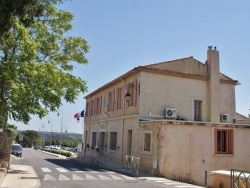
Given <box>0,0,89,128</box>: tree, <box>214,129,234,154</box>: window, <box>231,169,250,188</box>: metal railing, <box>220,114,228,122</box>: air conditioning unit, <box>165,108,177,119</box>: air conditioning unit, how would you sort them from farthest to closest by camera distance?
<box>220,114,228,122</box>: air conditioning unit, <box>165,108,177,119</box>: air conditioning unit, <box>214,129,234,154</box>: window, <box>0,0,89,128</box>: tree, <box>231,169,250,188</box>: metal railing

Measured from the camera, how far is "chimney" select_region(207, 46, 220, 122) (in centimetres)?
2542

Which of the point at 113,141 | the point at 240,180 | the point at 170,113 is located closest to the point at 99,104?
the point at 113,141

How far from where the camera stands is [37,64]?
54.4ft

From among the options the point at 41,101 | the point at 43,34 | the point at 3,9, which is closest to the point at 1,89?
the point at 41,101

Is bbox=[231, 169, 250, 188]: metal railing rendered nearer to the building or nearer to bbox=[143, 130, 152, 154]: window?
the building

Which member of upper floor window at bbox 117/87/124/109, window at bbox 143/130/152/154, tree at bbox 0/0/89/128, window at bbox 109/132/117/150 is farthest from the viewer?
window at bbox 109/132/117/150

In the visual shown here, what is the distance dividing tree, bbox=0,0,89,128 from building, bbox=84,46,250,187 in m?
5.23

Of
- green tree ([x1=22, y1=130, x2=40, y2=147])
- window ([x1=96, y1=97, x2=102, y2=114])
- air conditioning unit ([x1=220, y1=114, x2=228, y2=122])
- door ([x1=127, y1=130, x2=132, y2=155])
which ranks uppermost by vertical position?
window ([x1=96, y1=97, x2=102, y2=114])

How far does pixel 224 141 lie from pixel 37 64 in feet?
43.2

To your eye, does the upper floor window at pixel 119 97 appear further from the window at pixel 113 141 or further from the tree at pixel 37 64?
the tree at pixel 37 64

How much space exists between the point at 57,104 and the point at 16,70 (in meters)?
3.48

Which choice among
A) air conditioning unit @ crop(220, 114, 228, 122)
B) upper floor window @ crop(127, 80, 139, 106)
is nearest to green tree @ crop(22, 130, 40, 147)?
upper floor window @ crop(127, 80, 139, 106)

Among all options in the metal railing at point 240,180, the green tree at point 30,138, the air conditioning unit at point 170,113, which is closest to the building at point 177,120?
the air conditioning unit at point 170,113

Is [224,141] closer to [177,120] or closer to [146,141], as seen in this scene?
[177,120]
